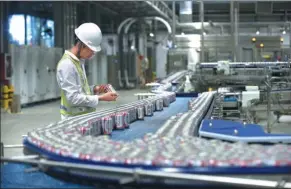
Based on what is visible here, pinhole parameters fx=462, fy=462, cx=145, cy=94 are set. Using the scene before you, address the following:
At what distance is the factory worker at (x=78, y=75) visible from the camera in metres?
2.88

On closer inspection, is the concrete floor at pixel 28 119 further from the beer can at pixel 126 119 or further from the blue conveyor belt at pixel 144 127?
the beer can at pixel 126 119

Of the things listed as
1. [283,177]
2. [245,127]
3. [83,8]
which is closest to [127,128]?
[245,127]

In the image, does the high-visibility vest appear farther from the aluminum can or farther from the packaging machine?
the packaging machine

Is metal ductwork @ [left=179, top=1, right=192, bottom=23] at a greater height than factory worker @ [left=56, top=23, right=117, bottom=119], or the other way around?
metal ductwork @ [left=179, top=1, right=192, bottom=23]

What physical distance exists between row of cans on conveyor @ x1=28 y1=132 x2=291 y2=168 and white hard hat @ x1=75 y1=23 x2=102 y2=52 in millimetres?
1231

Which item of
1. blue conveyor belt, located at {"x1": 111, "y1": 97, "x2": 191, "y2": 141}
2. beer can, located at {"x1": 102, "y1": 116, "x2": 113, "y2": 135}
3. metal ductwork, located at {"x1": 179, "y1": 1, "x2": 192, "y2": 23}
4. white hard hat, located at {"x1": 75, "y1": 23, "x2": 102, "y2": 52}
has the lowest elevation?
blue conveyor belt, located at {"x1": 111, "y1": 97, "x2": 191, "y2": 141}

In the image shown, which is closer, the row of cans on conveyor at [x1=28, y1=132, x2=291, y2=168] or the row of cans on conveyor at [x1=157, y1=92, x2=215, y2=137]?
the row of cans on conveyor at [x1=28, y1=132, x2=291, y2=168]

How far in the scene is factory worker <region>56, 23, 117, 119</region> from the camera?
2.88m

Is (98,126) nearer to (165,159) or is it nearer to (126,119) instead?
(126,119)

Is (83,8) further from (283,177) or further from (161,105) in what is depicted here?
(283,177)

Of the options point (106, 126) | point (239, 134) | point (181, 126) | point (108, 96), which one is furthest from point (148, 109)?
point (239, 134)

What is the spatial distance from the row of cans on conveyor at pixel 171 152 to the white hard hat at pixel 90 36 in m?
1.23

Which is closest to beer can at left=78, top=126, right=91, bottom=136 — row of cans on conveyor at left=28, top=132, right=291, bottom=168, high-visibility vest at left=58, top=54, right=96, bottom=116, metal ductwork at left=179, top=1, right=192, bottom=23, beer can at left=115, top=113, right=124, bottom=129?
row of cans on conveyor at left=28, top=132, right=291, bottom=168

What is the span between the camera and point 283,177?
1445 millimetres
